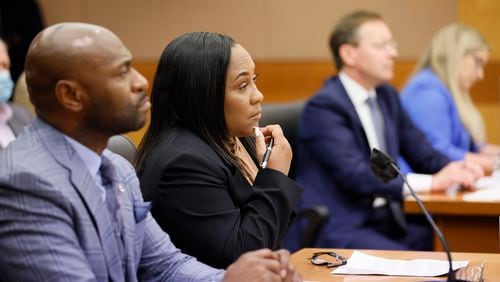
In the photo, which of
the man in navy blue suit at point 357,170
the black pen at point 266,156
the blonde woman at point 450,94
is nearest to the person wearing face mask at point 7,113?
the man in navy blue suit at point 357,170

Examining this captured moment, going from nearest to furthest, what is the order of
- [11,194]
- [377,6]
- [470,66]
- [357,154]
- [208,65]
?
[11,194] → [208,65] → [357,154] → [470,66] → [377,6]

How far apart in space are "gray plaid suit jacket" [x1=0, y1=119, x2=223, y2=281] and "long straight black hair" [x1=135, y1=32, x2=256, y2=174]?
54 centimetres

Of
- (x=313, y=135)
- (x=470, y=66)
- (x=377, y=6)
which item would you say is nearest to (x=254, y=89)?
(x=313, y=135)

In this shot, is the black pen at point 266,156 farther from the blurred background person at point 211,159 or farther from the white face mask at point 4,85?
the white face mask at point 4,85

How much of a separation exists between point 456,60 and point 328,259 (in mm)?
2696

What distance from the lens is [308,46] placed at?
701 cm

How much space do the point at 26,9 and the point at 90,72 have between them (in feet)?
17.9

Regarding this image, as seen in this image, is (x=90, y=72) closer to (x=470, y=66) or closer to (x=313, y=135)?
(x=313, y=135)

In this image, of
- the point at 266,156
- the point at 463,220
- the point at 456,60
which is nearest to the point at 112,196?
the point at 266,156

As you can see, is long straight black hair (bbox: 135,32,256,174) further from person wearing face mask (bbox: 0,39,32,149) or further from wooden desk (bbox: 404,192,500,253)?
wooden desk (bbox: 404,192,500,253)

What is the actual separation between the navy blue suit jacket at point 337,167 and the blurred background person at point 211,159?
1418 millimetres

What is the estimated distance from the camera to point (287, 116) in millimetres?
3895

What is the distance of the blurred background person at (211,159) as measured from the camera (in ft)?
7.43

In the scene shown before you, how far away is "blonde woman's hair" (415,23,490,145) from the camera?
485cm
